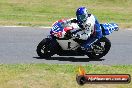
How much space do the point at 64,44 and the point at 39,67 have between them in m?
2.34

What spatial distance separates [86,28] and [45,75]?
3.36 metres

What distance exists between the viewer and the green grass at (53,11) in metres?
23.6

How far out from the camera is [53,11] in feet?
92.1

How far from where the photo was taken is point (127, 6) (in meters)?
31.4

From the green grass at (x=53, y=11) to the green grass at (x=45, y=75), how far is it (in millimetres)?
9649

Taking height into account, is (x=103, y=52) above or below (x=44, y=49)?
below

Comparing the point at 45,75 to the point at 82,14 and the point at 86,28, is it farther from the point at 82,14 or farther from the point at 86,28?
the point at 86,28

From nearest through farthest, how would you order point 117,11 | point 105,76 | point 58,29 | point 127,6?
point 105,76
point 58,29
point 117,11
point 127,6

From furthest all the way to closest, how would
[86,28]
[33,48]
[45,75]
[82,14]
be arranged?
[33,48]
[86,28]
[82,14]
[45,75]

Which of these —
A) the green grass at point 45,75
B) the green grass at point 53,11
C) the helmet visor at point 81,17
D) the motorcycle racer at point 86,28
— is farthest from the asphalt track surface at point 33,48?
the green grass at point 53,11

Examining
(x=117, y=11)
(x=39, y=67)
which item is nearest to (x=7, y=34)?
(x=39, y=67)

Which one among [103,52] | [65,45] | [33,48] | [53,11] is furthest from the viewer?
[53,11]

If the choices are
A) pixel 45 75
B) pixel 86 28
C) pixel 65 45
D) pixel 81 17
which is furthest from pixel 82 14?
pixel 45 75

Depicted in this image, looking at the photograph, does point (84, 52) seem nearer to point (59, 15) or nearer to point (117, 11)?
point (59, 15)
